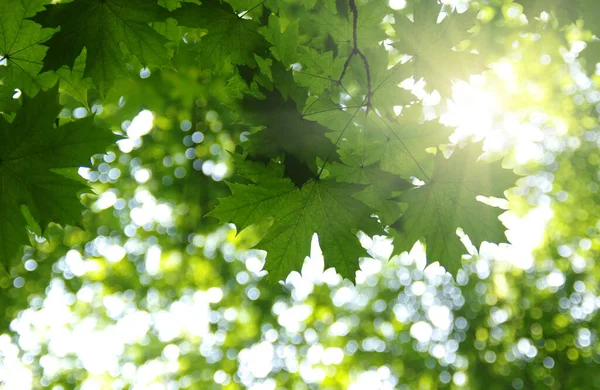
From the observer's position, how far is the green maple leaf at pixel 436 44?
1969mm

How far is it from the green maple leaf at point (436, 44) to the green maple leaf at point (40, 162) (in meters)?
1.34

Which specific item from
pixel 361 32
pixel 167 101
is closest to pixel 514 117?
pixel 167 101

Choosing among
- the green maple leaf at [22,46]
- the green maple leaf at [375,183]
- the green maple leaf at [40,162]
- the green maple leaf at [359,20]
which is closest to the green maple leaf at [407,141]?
the green maple leaf at [375,183]

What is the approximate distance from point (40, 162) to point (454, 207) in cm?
162

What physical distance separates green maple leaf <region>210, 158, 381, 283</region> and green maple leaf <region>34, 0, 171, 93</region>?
0.65 meters

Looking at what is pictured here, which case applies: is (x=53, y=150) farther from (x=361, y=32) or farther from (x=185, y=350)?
(x=185, y=350)

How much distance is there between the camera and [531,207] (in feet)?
37.2

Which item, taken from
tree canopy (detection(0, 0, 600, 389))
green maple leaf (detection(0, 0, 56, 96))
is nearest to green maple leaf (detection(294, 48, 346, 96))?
tree canopy (detection(0, 0, 600, 389))

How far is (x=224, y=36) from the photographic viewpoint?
1.92m

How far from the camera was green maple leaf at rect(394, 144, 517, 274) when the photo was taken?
1.87m

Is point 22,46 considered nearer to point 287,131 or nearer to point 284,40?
point 284,40

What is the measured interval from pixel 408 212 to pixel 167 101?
18.4ft

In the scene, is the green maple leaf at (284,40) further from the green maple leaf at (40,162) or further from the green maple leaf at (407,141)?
the green maple leaf at (40,162)

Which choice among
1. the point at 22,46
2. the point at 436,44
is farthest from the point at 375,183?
the point at 22,46
